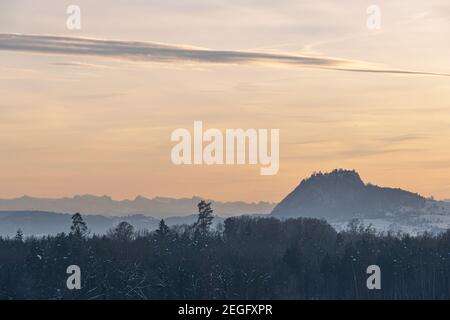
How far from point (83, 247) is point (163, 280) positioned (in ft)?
73.4

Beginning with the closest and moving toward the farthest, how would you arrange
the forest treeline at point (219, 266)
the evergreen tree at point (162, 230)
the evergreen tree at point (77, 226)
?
the forest treeline at point (219, 266)
the evergreen tree at point (77, 226)
the evergreen tree at point (162, 230)

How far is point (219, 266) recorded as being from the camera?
433 ft

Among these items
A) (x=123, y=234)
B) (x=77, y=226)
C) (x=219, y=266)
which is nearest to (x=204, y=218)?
(x=123, y=234)

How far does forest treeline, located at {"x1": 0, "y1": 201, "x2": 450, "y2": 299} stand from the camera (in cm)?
12025

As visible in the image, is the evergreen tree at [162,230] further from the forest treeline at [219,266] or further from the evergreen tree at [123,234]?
the evergreen tree at [123,234]

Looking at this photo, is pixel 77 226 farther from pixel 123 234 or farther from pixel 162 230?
pixel 123 234

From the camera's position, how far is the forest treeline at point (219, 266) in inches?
4734

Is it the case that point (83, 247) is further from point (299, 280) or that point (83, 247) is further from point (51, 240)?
point (299, 280)

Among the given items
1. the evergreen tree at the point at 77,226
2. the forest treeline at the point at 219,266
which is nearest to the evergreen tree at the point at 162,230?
the forest treeline at the point at 219,266

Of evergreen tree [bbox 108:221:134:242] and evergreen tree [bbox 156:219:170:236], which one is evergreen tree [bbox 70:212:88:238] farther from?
evergreen tree [bbox 156:219:170:236]

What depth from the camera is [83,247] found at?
140m
